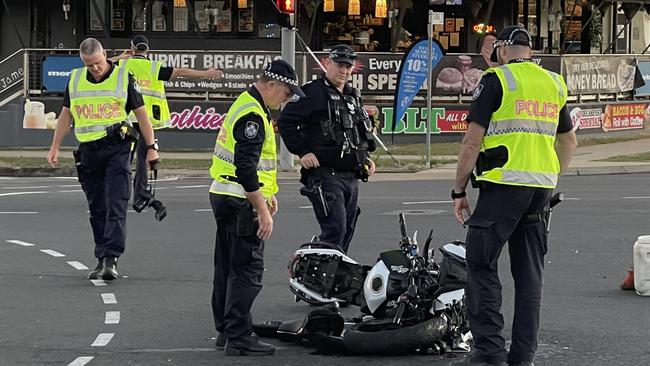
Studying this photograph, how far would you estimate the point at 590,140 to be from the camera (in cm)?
2748

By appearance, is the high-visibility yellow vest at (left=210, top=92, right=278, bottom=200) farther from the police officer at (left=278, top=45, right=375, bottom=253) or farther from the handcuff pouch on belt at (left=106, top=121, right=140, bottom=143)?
the handcuff pouch on belt at (left=106, top=121, right=140, bottom=143)

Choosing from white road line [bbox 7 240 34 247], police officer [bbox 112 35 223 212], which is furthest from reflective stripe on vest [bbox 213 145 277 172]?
police officer [bbox 112 35 223 212]

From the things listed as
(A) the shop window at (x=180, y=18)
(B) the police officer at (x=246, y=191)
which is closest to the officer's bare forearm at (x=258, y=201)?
(B) the police officer at (x=246, y=191)

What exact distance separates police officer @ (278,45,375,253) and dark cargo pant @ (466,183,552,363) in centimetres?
229

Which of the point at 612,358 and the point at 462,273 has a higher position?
the point at 462,273

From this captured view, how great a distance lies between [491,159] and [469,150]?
0.51ft

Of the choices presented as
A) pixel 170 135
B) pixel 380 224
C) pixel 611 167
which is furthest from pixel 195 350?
pixel 170 135

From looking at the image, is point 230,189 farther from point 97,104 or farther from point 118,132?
point 97,104

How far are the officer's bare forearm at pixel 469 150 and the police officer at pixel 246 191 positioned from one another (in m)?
1.27

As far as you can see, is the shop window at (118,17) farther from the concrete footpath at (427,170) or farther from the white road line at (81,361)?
the white road line at (81,361)

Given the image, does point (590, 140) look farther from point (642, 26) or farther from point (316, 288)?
point (316, 288)

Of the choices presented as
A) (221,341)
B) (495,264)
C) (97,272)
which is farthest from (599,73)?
(495,264)

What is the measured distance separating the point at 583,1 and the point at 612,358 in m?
25.6

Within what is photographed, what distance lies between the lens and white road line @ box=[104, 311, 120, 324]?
8727 millimetres
